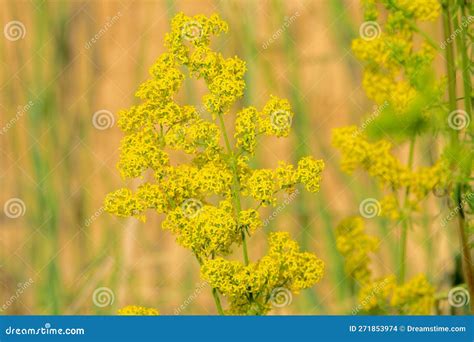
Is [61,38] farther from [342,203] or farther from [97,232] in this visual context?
[342,203]

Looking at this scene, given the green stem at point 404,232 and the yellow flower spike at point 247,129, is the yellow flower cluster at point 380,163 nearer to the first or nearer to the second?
the green stem at point 404,232

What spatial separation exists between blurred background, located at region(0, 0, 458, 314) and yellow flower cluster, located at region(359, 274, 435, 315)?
31 cm

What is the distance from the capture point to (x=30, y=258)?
2.09 meters

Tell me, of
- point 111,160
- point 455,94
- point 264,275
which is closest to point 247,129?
point 264,275

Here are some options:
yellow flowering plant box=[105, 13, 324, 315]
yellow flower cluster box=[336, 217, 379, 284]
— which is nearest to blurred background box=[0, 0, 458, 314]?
yellow flower cluster box=[336, 217, 379, 284]

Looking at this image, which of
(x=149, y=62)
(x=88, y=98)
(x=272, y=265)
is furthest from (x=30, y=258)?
(x=272, y=265)

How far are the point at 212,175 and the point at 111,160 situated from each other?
1.13 meters

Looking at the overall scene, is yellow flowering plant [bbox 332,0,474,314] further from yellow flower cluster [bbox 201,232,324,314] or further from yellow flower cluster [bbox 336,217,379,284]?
yellow flower cluster [bbox 201,232,324,314]

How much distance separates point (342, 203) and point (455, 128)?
1102 mm

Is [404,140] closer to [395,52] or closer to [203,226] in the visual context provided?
[395,52]

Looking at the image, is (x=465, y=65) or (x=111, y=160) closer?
(x=465, y=65)

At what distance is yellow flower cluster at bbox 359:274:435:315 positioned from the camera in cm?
158

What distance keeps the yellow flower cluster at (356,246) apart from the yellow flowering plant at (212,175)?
0.31 m

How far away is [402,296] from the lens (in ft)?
5.16
